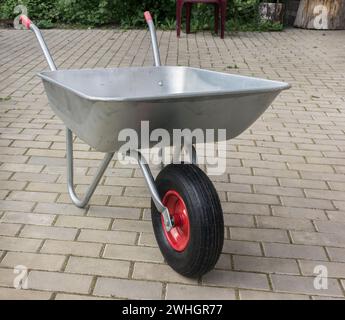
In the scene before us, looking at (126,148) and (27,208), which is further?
(27,208)

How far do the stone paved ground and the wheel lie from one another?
4.4 inches

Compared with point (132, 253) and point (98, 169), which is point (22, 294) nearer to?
point (132, 253)

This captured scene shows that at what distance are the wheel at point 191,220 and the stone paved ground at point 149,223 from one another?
0.11 meters

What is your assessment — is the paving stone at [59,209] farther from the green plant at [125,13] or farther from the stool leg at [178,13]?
the green plant at [125,13]

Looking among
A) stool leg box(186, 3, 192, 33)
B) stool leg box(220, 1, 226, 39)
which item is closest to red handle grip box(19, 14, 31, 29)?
stool leg box(220, 1, 226, 39)

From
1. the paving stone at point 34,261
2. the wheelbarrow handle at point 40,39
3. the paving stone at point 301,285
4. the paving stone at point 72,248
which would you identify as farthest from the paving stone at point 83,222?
the paving stone at point 301,285

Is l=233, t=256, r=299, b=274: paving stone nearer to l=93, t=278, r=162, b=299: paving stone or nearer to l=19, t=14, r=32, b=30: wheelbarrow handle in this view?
l=93, t=278, r=162, b=299: paving stone

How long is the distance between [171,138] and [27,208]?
0.98 meters

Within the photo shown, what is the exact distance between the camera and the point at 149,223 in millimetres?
2572

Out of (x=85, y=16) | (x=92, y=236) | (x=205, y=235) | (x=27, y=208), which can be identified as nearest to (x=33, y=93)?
(x=27, y=208)

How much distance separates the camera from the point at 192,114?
6.44 feet

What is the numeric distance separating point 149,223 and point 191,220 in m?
0.64

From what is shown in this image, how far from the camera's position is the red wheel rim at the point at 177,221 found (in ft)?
6.90
